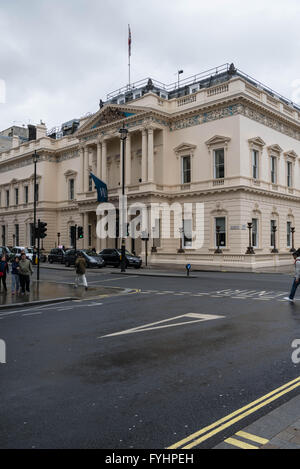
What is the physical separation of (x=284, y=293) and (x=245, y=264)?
1417cm

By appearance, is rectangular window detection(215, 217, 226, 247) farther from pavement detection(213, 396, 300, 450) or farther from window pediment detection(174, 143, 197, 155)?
pavement detection(213, 396, 300, 450)

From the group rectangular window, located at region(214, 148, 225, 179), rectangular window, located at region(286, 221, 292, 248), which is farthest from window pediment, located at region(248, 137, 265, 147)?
rectangular window, located at region(286, 221, 292, 248)

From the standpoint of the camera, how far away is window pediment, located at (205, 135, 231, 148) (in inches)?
1362

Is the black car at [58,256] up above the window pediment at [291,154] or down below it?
below

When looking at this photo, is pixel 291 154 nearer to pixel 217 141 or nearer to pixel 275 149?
pixel 275 149

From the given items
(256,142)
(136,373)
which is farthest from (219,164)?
(136,373)

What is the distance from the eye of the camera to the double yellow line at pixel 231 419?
3883 millimetres

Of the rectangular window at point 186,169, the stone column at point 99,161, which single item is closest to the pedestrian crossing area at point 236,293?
the rectangular window at point 186,169

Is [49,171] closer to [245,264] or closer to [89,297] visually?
[245,264]

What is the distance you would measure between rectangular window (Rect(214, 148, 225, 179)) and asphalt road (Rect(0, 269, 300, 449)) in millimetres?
25106

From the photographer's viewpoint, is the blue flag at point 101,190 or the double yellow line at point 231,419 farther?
the blue flag at point 101,190

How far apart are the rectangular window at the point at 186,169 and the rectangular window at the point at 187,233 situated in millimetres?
4118

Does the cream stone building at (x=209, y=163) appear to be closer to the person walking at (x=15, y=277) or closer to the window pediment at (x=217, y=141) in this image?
the window pediment at (x=217, y=141)

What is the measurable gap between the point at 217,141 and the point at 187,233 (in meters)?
8.89
